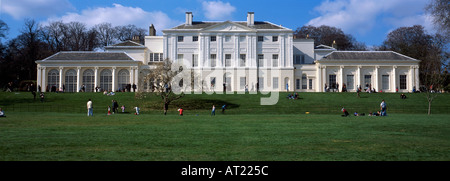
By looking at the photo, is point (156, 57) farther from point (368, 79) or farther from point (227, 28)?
point (368, 79)

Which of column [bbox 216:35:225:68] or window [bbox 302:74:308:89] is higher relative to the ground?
column [bbox 216:35:225:68]

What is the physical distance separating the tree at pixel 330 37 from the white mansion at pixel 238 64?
75.8 ft

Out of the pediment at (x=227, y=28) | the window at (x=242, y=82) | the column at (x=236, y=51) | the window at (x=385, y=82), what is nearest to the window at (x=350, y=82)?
the window at (x=385, y=82)

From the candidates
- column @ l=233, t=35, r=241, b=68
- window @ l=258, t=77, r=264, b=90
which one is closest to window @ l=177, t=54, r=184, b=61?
column @ l=233, t=35, r=241, b=68

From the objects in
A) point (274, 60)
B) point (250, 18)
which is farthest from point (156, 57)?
point (274, 60)

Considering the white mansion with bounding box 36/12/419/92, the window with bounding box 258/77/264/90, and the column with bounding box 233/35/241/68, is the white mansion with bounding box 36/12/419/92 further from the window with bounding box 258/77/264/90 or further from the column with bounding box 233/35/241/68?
the column with bounding box 233/35/241/68

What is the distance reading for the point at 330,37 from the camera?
83.8 metres

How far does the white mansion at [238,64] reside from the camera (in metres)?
57.4

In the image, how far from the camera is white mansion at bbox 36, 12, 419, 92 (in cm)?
5744

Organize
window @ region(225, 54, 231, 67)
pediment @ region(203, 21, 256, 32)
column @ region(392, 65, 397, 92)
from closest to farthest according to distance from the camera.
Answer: column @ region(392, 65, 397, 92) → pediment @ region(203, 21, 256, 32) → window @ region(225, 54, 231, 67)
